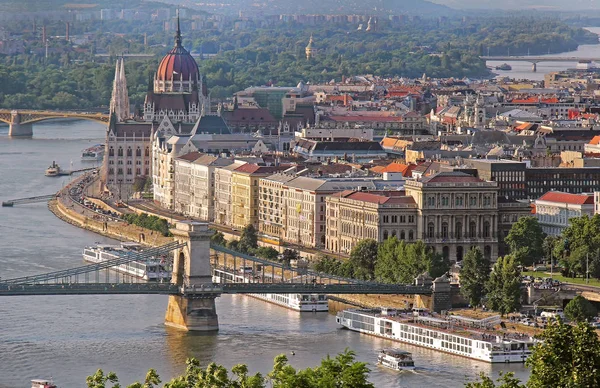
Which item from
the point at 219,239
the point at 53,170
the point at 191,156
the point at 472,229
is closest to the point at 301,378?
the point at 472,229

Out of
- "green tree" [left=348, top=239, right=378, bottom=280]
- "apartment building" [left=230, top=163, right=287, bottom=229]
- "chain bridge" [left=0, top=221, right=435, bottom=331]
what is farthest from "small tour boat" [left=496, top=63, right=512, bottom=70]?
"chain bridge" [left=0, top=221, right=435, bottom=331]

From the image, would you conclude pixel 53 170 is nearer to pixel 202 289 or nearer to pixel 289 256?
pixel 289 256

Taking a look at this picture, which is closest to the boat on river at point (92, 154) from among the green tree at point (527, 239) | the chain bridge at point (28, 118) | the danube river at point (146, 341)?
the chain bridge at point (28, 118)

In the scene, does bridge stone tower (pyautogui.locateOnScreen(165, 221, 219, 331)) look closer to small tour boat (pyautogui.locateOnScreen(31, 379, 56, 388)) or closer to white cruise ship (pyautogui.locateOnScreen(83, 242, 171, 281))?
white cruise ship (pyautogui.locateOnScreen(83, 242, 171, 281))

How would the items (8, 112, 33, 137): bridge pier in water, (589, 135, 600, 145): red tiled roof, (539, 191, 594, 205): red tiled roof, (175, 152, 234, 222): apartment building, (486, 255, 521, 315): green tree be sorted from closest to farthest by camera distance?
(486, 255, 521, 315): green tree, (539, 191, 594, 205): red tiled roof, (175, 152, 234, 222): apartment building, (589, 135, 600, 145): red tiled roof, (8, 112, 33, 137): bridge pier in water

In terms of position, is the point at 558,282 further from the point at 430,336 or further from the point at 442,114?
the point at 442,114

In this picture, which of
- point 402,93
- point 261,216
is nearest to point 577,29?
point 402,93
